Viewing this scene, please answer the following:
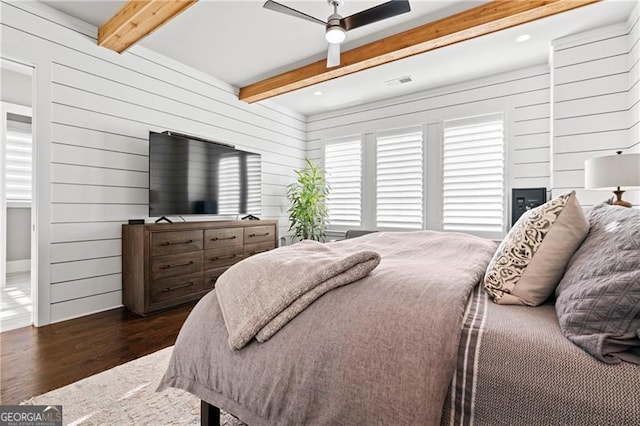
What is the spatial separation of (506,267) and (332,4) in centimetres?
245

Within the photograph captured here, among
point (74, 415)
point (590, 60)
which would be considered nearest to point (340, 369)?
point (74, 415)

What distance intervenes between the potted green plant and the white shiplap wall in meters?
1.14

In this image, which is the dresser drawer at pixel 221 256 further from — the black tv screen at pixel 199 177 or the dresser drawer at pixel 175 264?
the black tv screen at pixel 199 177

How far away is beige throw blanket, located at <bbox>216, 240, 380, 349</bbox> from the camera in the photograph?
3.38ft

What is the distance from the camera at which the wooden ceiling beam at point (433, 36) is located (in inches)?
98.8

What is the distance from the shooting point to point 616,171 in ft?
7.16

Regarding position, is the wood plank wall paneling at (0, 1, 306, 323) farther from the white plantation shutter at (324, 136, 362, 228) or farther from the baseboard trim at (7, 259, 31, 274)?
the baseboard trim at (7, 259, 31, 274)

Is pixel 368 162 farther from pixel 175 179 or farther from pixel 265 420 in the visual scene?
pixel 265 420

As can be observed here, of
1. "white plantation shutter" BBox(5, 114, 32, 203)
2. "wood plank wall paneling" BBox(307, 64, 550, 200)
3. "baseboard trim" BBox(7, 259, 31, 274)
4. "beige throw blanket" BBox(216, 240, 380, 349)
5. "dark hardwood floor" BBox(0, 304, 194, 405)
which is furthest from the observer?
"baseboard trim" BBox(7, 259, 31, 274)

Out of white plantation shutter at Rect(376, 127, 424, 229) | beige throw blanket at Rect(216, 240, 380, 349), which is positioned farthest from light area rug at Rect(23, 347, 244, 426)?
white plantation shutter at Rect(376, 127, 424, 229)

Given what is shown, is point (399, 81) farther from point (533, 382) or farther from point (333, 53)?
point (533, 382)

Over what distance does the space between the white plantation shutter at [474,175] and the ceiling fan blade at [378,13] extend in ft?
8.09

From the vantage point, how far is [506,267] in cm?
110

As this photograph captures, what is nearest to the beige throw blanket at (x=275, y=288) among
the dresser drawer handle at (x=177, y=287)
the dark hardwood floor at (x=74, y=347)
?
the dark hardwood floor at (x=74, y=347)
